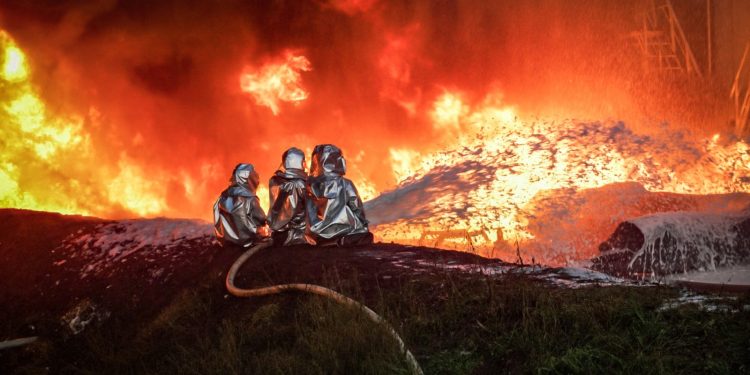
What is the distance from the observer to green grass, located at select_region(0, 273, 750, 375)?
128 inches

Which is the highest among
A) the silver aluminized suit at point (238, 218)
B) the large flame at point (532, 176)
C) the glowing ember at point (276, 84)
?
the glowing ember at point (276, 84)

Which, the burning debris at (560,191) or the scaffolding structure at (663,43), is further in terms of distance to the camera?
the scaffolding structure at (663,43)

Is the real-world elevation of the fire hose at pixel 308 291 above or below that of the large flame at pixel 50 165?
below

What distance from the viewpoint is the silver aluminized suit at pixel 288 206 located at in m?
7.80

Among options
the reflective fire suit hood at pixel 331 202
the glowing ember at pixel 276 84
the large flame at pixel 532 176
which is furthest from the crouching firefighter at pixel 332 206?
the glowing ember at pixel 276 84

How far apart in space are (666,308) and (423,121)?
10.9 metres

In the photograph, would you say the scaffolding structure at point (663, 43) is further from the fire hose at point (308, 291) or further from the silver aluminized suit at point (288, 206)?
the fire hose at point (308, 291)

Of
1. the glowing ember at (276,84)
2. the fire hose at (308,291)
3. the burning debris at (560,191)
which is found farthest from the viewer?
the glowing ember at (276,84)

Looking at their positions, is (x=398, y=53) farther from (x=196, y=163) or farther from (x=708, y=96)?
(x=708, y=96)

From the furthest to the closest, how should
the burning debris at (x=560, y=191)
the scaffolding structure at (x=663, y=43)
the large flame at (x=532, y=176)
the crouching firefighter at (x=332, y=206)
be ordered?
the scaffolding structure at (x=663, y=43) < the large flame at (x=532, y=176) < the burning debris at (x=560, y=191) < the crouching firefighter at (x=332, y=206)

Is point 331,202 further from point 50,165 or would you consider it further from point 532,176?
Answer: point 50,165

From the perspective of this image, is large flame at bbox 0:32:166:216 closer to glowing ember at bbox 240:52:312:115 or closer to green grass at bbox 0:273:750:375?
glowing ember at bbox 240:52:312:115

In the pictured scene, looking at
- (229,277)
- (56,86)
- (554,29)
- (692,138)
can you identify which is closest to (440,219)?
Answer: (229,277)

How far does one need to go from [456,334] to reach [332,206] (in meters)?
3.64
